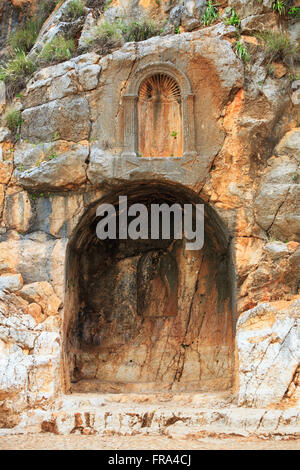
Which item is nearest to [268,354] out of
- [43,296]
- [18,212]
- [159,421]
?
[159,421]

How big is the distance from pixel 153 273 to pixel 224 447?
17.4 feet

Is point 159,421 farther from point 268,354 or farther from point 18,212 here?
point 18,212

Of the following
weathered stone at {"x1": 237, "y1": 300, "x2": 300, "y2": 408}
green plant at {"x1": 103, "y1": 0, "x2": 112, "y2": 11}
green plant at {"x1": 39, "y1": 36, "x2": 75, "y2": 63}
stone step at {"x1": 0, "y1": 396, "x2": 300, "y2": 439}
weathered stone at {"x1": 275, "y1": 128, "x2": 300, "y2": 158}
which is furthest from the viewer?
green plant at {"x1": 103, "y1": 0, "x2": 112, "y2": 11}

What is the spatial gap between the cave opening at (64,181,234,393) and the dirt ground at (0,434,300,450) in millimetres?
2418

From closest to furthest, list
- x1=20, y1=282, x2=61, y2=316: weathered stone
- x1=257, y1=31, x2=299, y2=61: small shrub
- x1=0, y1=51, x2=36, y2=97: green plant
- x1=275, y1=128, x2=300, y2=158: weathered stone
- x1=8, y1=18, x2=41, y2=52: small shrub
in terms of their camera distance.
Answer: x1=20, y1=282, x2=61, y2=316: weathered stone < x1=275, y1=128, x2=300, y2=158: weathered stone < x1=257, y1=31, x2=299, y2=61: small shrub < x1=0, y1=51, x2=36, y2=97: green plant < x1=8, y1=18, x2=41, y2=52: small shrub

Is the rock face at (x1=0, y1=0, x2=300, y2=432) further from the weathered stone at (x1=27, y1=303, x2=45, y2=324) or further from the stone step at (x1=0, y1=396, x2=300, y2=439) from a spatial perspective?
the stone step at (x1=0, y1=396, x2=300, y2=439)

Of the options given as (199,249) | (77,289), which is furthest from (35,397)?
(199,249)

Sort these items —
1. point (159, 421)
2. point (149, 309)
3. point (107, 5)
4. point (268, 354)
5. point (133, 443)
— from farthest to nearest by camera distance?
point (149, 309) → point (107, 5) → point (268, 354) → point (159, 421) → point (133, 443)

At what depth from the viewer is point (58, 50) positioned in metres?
12.2

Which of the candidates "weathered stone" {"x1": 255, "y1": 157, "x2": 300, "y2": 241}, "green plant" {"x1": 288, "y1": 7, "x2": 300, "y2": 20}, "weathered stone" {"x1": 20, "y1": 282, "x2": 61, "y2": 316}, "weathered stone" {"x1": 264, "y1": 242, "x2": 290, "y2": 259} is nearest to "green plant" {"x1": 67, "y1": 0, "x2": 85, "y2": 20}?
"green plant" {"x1": 288, "y1": 7, "x2": 300, "y2": 20}

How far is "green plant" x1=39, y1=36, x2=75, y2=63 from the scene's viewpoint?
12.2 meters

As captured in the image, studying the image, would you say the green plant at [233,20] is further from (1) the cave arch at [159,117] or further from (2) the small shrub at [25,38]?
(2) the small shrub at [25,38]

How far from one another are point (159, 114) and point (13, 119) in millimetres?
3029

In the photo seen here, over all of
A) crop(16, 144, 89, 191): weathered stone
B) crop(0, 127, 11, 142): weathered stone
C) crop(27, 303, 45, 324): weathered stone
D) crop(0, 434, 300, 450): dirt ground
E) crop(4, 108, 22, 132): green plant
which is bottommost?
crop(0, 434, 300, 450): dirt ground
